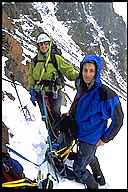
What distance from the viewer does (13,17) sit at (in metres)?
3.34

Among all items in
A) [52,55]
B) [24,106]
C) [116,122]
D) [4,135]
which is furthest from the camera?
[24,106]

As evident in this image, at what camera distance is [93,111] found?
2.50 metres

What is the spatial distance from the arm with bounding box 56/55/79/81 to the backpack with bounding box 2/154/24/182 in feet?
2.27

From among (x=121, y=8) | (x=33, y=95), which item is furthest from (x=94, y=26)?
(x=33, y=95)

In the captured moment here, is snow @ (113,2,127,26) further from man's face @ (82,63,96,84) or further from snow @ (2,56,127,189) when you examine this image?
man's face @ (82,63,96,84)

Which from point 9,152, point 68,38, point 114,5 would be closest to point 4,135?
point 9,152

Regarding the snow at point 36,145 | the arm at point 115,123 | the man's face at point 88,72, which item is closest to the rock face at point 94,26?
the snow at point 36,145

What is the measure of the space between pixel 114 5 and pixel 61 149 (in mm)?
1351

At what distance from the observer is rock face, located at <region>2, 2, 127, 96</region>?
3.31 metres

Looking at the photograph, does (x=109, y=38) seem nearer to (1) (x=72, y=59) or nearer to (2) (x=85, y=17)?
(2) (x=85, y=17)

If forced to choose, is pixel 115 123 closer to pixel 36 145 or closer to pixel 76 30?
pixel 36 145

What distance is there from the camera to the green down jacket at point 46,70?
9.27 feet

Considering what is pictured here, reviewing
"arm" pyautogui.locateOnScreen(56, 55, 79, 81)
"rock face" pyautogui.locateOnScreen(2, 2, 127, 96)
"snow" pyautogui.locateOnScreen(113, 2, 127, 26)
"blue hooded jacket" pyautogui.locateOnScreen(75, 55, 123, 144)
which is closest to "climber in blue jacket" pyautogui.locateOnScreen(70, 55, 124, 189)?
"blue hooded jacket" pyautogui.locateOnScreen(75, 55, 123, 144)

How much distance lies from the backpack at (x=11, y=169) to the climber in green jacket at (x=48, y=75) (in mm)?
451
